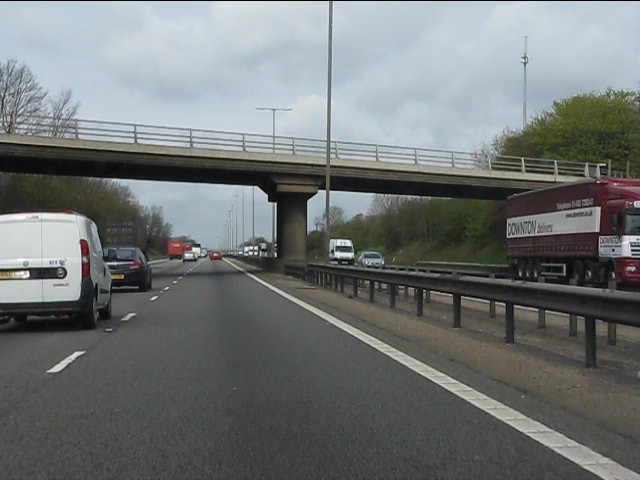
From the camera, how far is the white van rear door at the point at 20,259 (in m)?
14.4

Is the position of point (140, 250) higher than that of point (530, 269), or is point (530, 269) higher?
point (140, 250)

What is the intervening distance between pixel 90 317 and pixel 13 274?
5.52 ft

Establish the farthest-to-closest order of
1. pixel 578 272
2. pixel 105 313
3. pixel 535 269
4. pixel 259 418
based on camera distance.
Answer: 1. pixel 535 269
2. pixel 578 272
3. pixel 105 313
4. pixel 259 418

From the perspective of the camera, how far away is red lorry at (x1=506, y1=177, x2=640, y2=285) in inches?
1014

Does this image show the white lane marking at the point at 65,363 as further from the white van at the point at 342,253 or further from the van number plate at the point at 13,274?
the white van at the point at 342,253

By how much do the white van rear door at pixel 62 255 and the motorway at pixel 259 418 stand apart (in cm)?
129

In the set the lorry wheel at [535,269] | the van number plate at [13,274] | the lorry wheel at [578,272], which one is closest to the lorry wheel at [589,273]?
the lorry wheel at [578,272]

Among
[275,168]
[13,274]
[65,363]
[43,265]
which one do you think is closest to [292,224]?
[275,168]

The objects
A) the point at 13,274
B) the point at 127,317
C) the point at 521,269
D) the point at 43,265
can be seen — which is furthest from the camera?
the point at 521,269

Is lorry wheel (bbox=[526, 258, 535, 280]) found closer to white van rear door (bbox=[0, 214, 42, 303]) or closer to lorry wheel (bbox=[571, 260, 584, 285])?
lorry wheel (bbox=[571, 260, 584, 285])

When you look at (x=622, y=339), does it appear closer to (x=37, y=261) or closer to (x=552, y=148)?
(x=37, y=261)

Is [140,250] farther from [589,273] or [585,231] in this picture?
[589,273]

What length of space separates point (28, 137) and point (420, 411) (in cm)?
3675

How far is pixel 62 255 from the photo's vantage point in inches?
576
